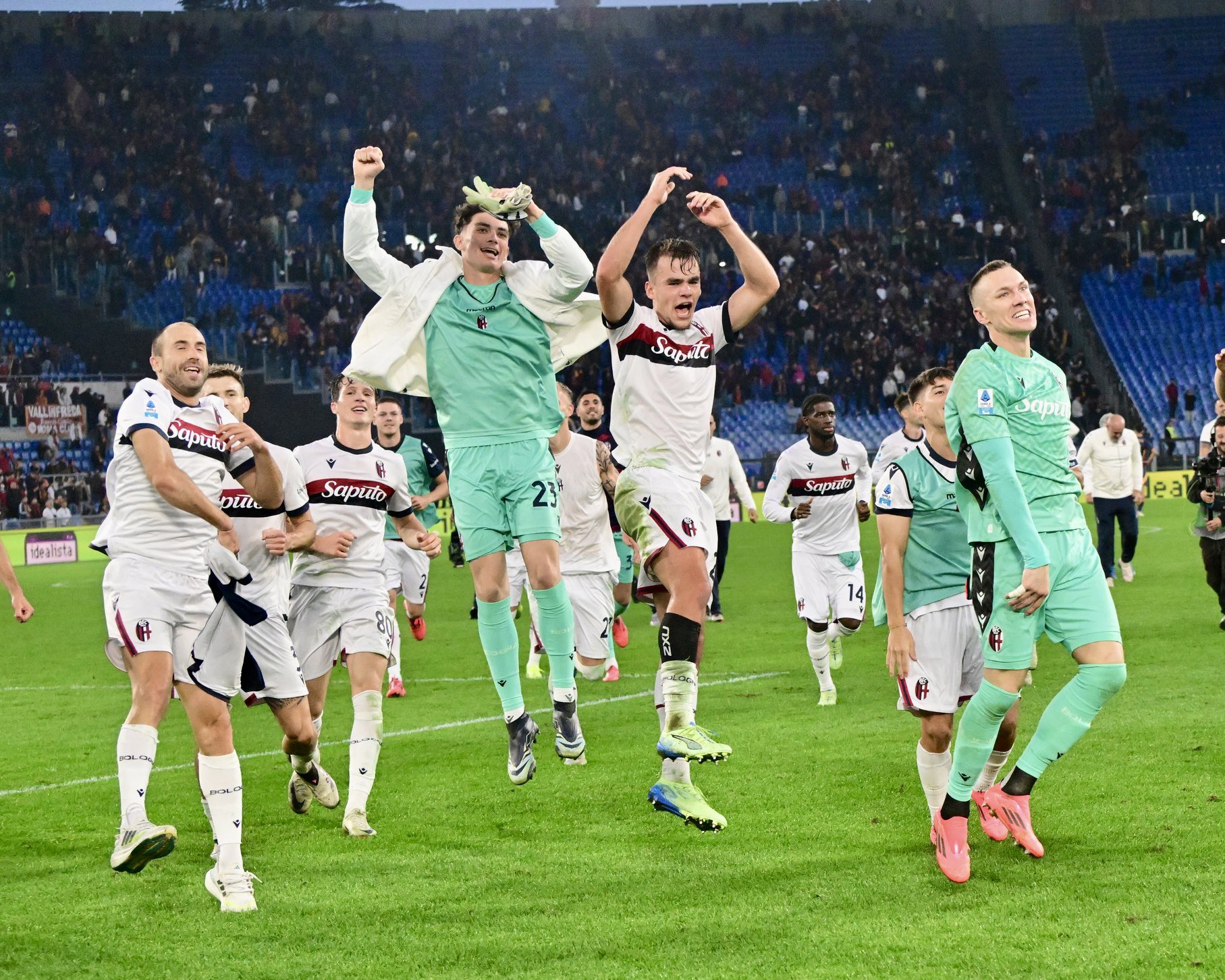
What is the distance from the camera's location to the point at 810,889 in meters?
6.00

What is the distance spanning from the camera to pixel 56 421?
31.8 m

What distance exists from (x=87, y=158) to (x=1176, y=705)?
35.7 meters

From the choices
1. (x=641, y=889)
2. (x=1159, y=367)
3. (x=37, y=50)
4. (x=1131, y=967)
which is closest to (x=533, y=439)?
(x=641, y=889)

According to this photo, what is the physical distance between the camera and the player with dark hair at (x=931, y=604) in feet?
21.7

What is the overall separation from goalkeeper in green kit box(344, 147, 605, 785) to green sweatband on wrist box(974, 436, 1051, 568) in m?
2.11

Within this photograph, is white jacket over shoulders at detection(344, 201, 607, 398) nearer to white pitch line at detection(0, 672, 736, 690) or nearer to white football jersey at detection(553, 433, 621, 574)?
white football jersey at detection(553, 433, 621, 574)

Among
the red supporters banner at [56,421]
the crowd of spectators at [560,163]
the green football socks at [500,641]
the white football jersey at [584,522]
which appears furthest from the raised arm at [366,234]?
the crowd of spectators at [560,163]

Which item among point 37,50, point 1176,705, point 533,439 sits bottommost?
point 1176,705

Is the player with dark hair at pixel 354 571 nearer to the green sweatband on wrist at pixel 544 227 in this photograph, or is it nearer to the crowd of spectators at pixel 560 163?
the green sweatband on wrist at pixel 544 227

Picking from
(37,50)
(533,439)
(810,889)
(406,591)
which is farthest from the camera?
(37,50)

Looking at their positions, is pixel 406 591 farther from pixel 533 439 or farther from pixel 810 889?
pixel 810 889

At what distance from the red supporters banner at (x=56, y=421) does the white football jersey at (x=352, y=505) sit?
25470 millimetres

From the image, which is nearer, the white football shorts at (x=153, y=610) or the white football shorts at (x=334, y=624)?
the white football shorts at (x=153, y=610)

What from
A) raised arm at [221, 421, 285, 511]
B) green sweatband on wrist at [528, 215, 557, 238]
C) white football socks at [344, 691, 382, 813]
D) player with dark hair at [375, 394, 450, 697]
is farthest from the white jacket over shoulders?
player with dark hair at [375, 394, 450, 697]
